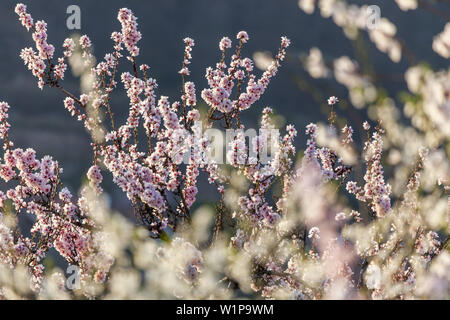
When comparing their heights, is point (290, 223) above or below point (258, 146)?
below

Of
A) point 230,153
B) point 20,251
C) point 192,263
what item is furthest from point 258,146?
point 20,251

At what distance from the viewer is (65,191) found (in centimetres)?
807

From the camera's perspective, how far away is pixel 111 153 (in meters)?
8.39

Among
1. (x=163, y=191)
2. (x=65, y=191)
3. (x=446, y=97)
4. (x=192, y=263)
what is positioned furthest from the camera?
(x=65, y=191)

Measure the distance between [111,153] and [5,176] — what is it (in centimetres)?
196

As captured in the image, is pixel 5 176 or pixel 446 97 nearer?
pixel 446 97

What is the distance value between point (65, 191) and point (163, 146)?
2036 millimetres

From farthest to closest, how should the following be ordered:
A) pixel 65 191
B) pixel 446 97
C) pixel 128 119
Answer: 1. pixel 128 119
2. pixel 65 191
3. pixel 446 97

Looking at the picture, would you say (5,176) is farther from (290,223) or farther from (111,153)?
(290,223)

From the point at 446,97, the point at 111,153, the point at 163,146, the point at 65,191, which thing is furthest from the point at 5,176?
the point at 446,97
